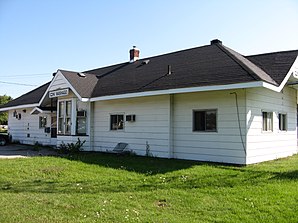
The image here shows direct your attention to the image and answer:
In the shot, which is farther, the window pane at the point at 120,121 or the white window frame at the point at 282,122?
the window pane at the point at 120,121

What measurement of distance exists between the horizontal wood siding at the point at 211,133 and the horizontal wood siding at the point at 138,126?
0.59 m

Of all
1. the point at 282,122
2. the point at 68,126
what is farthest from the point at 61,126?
the point at 282,122

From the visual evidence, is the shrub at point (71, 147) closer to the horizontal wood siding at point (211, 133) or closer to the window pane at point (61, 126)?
the window pane at point (61, 126)

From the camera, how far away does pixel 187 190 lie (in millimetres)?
7066

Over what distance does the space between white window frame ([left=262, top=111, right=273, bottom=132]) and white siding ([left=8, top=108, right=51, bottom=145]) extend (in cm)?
1348

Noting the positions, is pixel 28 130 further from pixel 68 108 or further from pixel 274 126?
pixel 274 126

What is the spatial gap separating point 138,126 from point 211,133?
3846 mm

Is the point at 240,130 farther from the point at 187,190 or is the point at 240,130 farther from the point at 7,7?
the point at 7,7

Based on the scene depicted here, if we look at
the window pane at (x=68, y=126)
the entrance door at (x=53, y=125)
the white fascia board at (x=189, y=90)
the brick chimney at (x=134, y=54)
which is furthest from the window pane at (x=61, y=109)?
the brick chimney at (x=134, y=54)

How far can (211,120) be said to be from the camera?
11758mm

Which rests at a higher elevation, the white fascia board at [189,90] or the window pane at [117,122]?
the white fascia board at [189,90]

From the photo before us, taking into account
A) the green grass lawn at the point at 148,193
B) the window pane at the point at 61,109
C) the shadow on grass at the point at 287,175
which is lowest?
the green grass lawn at the point at 148,193

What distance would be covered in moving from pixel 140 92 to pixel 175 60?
3464mm

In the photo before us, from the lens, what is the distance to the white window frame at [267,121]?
12.4m
